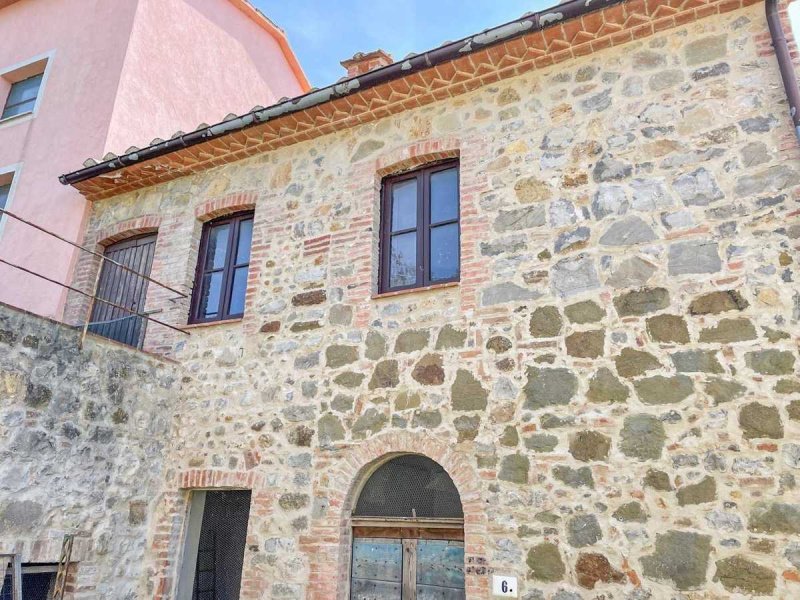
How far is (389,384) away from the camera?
5.10m

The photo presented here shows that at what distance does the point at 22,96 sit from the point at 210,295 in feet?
18.7

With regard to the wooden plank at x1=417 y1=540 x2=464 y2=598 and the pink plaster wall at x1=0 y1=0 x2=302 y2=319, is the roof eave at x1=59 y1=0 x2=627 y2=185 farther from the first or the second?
the wooden plank at x1=417 y1=540 x2=464 y2=598

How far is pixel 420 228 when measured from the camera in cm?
565

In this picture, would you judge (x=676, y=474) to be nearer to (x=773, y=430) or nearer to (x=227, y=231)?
(x=773, y=430)

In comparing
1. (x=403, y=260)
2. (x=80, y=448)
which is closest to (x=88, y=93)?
(x=80, y=448)

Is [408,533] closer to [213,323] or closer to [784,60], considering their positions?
[213,323]

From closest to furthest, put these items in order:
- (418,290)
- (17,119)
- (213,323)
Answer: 1. (418,290)
2. (213,323)
3. (17,119)

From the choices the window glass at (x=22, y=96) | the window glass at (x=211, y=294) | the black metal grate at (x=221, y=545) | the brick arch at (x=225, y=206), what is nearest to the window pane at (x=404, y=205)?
the brick arch at (x=225, y=206)

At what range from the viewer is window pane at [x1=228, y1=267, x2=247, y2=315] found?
21.0ft

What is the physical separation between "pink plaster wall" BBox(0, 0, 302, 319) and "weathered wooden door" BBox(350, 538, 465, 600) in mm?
4793

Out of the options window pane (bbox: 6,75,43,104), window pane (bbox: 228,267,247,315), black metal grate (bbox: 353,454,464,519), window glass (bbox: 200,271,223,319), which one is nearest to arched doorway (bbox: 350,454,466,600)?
black metal grate (bbox: 353,454,464,519)

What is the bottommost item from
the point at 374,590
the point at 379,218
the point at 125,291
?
the point at 374,590

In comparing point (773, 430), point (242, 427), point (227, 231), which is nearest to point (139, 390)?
point (242, 427)

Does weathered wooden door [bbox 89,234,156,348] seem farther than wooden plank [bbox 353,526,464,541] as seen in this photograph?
Yes
